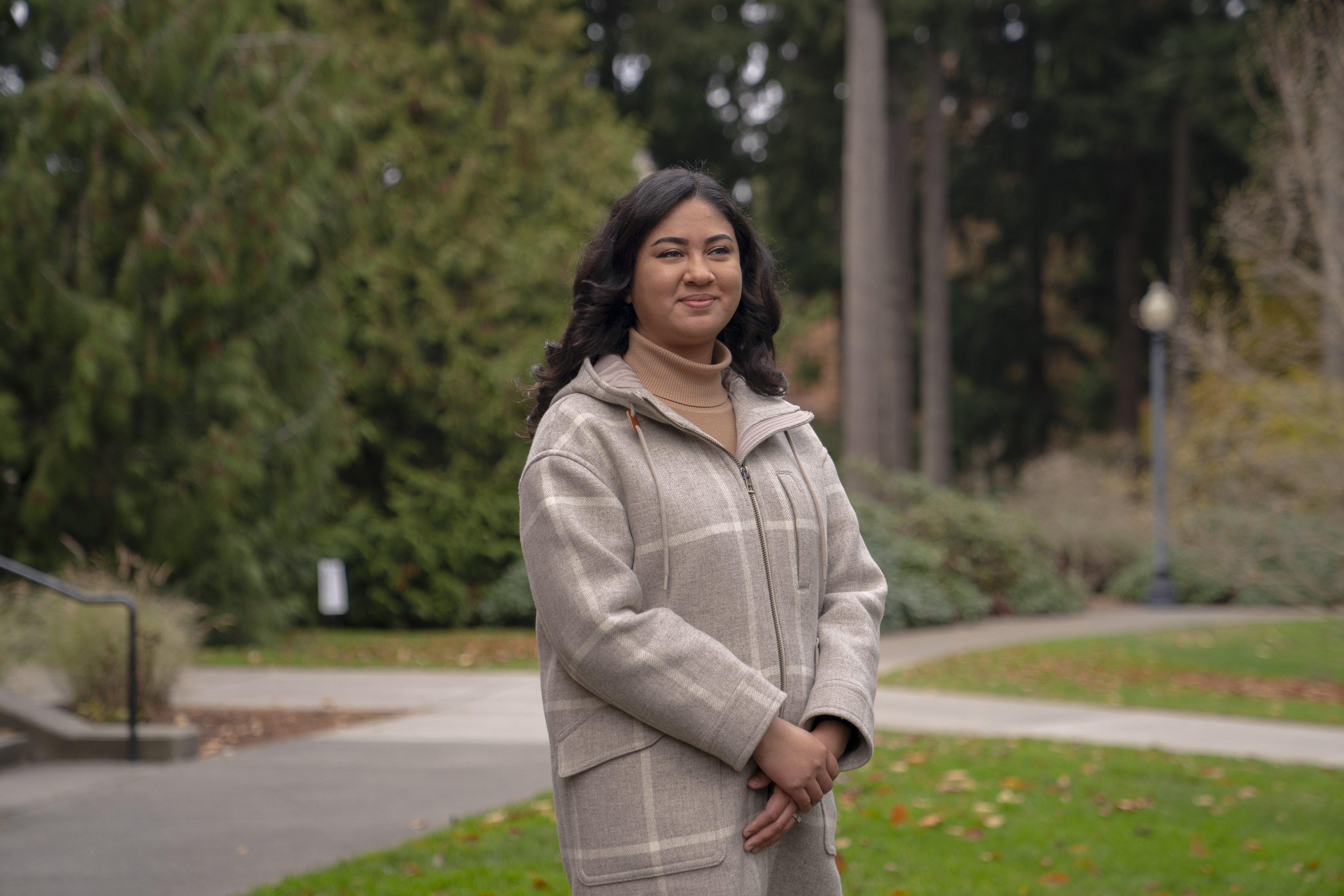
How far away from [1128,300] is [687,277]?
28548mm

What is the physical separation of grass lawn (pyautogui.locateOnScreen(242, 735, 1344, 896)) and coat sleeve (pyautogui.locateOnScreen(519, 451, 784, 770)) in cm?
283

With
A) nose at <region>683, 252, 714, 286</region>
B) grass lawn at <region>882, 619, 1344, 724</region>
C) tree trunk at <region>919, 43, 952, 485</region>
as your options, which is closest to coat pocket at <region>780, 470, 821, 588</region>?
nose at <region>683, 252, 714, 286</region>

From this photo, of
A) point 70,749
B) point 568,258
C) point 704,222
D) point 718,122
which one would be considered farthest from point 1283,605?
point 704,222

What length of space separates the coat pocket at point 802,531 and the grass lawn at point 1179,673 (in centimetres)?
812

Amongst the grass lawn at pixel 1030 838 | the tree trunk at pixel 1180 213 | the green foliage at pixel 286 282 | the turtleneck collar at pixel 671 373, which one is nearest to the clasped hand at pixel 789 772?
the turtleneck collar at pixel 671 373

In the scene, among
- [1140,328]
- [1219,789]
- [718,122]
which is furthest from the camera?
[1140,328]

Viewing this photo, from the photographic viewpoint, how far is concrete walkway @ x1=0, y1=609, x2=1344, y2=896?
5.12 meters

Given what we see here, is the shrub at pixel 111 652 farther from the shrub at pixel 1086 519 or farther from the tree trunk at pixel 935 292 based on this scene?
the tree trunk at pixel 935 292

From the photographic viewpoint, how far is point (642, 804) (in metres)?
2.20

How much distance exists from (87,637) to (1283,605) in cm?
1618

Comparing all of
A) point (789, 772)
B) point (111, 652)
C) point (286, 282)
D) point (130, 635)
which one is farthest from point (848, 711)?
point (286, 282)

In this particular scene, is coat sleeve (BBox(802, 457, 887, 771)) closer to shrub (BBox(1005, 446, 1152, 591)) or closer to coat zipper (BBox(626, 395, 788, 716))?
coat zipper (BBox(626, 395, 788, 716))

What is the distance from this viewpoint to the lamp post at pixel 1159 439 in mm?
17500

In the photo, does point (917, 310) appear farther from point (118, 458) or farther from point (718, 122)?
point (118, 458)
